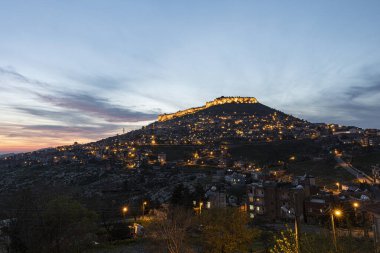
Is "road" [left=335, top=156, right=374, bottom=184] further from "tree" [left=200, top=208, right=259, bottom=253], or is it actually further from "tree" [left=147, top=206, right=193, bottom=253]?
"tree" [left=147, top=206, right=193, bottom=253]

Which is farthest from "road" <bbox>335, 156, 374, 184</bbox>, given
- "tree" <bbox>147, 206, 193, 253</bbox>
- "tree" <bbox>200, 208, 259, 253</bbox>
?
"tree" <bbox>147, 206, 193, 253</bbox>

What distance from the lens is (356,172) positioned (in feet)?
301

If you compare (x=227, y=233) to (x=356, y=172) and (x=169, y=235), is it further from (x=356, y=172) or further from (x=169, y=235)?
(x=356, y=172)

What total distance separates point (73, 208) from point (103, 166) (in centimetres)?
10928

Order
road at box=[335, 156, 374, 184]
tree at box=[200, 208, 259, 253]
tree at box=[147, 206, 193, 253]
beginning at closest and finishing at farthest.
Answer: tree at box=[200, 208, 259, 253]
tree at box=[147, 206, 193, 253]
road at box=[335, 156, 374, 184]

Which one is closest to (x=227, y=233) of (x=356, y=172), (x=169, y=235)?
(x=169, y=235)

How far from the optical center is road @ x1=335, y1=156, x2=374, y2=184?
81.2m

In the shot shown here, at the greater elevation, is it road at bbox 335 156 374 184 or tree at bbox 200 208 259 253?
road at bbox 335 156 374 184

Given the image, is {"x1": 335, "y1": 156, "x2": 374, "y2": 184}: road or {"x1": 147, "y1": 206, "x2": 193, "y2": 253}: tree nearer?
{"x1": 147, "y1": 206, "x2": 193, "y2": 253}: tree

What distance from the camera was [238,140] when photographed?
191375 mm

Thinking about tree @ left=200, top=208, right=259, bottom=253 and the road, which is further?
the road

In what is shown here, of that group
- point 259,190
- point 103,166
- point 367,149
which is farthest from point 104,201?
point 367,149

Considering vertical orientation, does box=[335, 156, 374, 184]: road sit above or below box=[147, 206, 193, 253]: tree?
above

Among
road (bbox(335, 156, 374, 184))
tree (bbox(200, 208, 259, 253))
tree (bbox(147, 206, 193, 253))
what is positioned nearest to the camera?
tree (bbox(200, 208, 259, 253))
